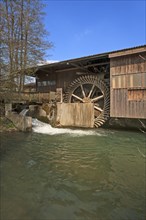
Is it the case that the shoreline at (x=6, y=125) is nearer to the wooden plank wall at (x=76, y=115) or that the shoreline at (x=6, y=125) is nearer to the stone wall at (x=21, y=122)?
the stone wall at (x=21, y=122)

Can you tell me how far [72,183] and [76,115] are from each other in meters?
7.95

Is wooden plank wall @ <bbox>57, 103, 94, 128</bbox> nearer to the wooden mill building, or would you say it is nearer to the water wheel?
the wooden mill building

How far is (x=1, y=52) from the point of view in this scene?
19.4 ft

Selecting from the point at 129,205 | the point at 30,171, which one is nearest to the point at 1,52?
the point at 30,171

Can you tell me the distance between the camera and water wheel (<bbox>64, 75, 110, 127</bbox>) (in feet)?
36.0

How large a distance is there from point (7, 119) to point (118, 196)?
844 cm

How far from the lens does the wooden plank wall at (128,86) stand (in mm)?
8859

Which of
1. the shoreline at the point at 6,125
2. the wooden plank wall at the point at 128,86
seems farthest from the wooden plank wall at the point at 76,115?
the shoreline at the point at 6,125

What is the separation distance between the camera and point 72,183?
3.72 m

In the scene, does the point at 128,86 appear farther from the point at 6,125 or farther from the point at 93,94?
the point at 6,125

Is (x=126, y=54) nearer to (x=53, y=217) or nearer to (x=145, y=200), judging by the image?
(x=145, y=200)

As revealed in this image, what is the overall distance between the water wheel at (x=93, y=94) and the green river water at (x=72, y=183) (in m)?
4.69

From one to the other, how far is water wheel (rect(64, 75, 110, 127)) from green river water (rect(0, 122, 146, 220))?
4.69 meters

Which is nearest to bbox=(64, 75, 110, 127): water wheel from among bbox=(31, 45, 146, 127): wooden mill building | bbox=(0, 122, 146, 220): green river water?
bbox=(31, 45, 146, 127): wooden mill building
